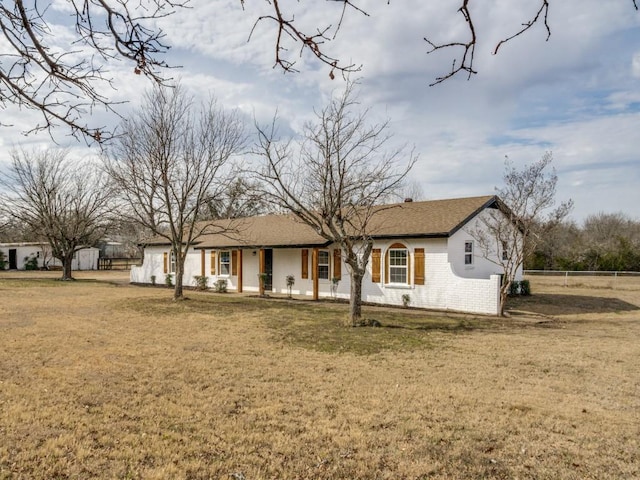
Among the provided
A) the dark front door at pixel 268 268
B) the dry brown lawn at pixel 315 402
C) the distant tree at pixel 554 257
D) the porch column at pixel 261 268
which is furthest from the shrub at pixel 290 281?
the distant tree at pixel 554 257

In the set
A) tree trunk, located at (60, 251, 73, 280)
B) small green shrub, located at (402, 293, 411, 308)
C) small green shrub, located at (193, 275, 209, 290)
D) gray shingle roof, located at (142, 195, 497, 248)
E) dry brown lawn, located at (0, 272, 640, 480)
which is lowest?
dry brown lawn, located at (0, 272, 640, 480)

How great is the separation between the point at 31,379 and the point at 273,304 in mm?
10685

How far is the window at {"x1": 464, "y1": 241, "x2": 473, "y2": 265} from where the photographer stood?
16.7 metres

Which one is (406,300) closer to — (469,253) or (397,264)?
(397,264)

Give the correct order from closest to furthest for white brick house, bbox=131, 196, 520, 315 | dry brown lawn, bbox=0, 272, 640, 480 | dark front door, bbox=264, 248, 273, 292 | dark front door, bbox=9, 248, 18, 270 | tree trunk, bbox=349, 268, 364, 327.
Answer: dry brown lawn, bbox=0, 272, 640, 480 < tree trunk, bbox=349, 268, 364, 327 < white brick house, bbox=131, 196, 520, 315 < dark front door, bbox=264, 248, 273, 292 < dark front door, bbox=9, 248, 18, 270

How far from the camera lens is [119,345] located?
8.96 m

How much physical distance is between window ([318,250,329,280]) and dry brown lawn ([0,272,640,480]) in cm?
730

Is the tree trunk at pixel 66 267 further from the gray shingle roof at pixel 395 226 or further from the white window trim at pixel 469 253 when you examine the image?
the white window trim at pixel 469 253

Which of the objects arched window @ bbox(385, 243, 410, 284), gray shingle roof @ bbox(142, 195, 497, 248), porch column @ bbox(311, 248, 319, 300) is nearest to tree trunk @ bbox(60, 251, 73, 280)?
gray shingle roof @ bbox(142, 195, 497, 248)

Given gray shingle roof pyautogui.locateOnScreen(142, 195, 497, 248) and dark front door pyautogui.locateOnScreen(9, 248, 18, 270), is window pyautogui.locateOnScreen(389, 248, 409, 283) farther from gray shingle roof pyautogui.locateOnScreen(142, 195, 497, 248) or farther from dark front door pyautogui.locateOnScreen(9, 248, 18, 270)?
dark front door pyautogui.locateOnScreen(9, 248, 18, 270)

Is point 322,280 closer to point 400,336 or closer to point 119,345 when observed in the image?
point 400,336

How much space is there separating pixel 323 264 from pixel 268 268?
3.96 metres

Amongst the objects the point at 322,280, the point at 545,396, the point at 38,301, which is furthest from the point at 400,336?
the point at 38,301

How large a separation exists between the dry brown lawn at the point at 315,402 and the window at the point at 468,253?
528cm
